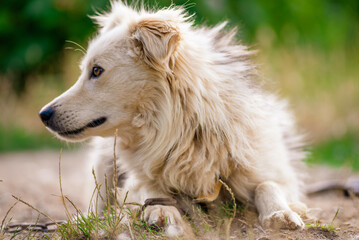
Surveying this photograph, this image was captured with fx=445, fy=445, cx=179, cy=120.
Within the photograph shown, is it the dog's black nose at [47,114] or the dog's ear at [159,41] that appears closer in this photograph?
the dog's ear at [159,41]

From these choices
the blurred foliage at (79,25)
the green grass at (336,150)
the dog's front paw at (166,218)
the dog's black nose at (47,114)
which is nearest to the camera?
the dog's front paw at (166,218)

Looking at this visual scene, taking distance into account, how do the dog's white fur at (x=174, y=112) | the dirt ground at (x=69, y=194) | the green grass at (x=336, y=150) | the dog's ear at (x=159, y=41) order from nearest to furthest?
the dirt ground at (x=69, y=194)
the dog's ear at (x=159, y=41)
the dog's white fur at (x=174, y=112)
the green grass at (x=336, y=150)

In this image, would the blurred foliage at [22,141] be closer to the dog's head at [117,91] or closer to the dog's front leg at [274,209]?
the dog's head at [117,91]

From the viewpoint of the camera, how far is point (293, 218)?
2.52 meters

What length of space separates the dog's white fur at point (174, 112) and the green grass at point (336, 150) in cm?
313

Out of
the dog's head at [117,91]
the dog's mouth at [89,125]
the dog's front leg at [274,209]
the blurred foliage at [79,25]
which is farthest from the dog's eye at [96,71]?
the blurred foliage at [79,25]

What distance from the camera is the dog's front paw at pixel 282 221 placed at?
98.7 inches

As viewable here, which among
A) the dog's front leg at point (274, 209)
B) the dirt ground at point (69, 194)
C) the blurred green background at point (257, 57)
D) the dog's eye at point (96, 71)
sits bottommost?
the dirt ground at point (69, 194)

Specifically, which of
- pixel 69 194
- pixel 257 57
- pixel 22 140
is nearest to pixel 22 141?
pixel 22 140

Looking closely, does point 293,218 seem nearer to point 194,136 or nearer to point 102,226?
point 194,136

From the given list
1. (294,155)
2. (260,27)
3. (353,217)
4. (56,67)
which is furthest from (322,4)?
(353,217)

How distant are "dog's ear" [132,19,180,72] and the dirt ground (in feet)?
3.31

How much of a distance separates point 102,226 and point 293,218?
107 cm

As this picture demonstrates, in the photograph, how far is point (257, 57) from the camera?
748 centimetres
